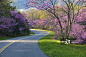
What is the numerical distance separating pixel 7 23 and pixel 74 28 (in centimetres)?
2227

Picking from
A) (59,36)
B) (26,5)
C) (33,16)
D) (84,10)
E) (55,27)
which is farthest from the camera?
(33,16)

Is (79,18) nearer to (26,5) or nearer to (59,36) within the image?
(59,36)

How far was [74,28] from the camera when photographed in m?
17.4

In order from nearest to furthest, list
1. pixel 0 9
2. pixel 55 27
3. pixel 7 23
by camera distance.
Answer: pixel 55 27
pixel 0 9
pixel 7 23

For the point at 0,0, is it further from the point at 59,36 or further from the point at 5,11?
the point at 59,36

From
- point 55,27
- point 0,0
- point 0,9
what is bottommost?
point 55,27

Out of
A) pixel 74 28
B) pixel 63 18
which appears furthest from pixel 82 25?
pixel 63 18

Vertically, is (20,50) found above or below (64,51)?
above

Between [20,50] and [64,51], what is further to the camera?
[20,50]

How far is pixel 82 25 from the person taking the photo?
1641 cm

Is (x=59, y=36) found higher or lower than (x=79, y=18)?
lower

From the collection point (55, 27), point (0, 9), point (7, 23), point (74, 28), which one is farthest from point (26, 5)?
point (7, 23)

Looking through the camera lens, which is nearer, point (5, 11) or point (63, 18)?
point (63, 18)

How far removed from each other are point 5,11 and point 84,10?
73.8 feet
